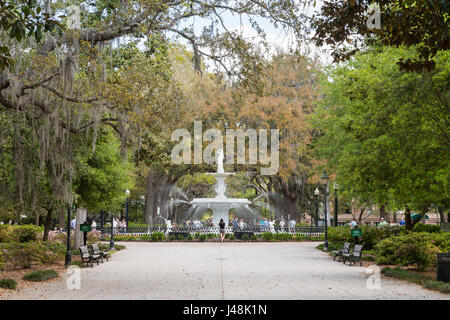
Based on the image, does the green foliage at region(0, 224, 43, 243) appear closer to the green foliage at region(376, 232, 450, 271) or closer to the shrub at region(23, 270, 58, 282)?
the shrub at region(23, 270, 58, 282)

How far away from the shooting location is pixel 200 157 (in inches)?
1796

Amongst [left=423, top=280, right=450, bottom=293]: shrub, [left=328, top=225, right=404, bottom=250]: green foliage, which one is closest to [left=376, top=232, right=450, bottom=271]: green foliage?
[left=423, top=280, right=450, bottom=293]: shrub

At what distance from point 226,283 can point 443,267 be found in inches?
232

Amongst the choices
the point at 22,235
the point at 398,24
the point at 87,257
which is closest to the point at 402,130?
the point at 398,24

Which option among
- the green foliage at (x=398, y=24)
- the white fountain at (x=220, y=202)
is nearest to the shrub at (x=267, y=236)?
the white fountain at (x=220, y=202)

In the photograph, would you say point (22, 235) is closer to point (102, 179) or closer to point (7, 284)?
point (102, 179)

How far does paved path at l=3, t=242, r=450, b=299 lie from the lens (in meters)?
12.2

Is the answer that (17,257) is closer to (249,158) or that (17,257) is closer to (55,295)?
(55,295)

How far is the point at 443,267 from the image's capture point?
557 inches

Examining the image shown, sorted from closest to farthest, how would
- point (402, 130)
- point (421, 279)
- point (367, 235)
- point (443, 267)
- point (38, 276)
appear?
1. point (443, 267)
2. point (421, 279)
3. point (38, 276)
4. point (402, 130)
5. point (367, 235)

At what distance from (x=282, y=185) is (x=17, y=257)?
31648mm

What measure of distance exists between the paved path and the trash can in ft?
2.58

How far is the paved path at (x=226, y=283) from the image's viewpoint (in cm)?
1222

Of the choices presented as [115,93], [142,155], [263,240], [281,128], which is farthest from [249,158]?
[115,93]
